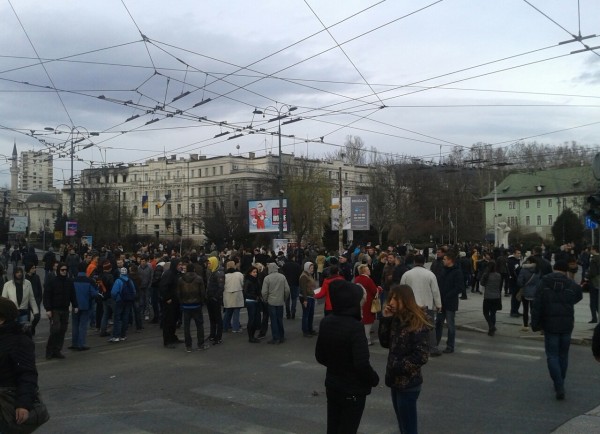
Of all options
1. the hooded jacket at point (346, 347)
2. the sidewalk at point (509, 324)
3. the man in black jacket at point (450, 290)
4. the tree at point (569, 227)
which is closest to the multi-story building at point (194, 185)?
the tree at point (569, 227)

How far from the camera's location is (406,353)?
17.0ft

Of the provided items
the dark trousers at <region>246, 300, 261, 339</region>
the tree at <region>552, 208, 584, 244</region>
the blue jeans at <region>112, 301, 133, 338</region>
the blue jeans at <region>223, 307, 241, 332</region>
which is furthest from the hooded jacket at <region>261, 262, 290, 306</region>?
the tree at <region>552, 208, 584, 244</region>

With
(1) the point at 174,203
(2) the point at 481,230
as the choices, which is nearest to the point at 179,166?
(1) the point at 174,203

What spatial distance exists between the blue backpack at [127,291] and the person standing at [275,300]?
10.0 feet

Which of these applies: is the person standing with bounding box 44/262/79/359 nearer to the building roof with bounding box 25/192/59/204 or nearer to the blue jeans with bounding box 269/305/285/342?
the blue jeans with bounding box 269/305/285/342

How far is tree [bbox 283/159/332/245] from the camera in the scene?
6662 cm

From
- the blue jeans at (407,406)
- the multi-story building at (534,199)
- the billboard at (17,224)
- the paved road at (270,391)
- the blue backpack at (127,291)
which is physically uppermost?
the multi-story building at (534,199)

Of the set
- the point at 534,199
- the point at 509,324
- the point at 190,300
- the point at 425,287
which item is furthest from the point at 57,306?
the point at 534,199

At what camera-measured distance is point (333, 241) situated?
172 feet

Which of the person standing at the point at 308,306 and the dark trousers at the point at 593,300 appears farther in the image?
the dark trousers at the point at 593,300

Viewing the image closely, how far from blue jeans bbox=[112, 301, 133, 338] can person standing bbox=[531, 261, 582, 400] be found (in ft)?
29.6

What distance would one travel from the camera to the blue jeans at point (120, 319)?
13336 millimetres

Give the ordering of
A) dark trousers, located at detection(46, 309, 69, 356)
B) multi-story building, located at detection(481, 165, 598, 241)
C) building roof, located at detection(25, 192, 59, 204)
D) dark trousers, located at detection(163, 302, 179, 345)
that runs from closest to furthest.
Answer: dark trousers, located at detection(46, 309, 69, 356) → dark trousers, located at detection(163, 302, 179, 345) → multi-story building, located at detection(481, 165, 598, 241) → building roof, located at detection(25, 192, 59, 204)

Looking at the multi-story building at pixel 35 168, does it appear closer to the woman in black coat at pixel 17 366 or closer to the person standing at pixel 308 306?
the person standing at pixel 308 306
